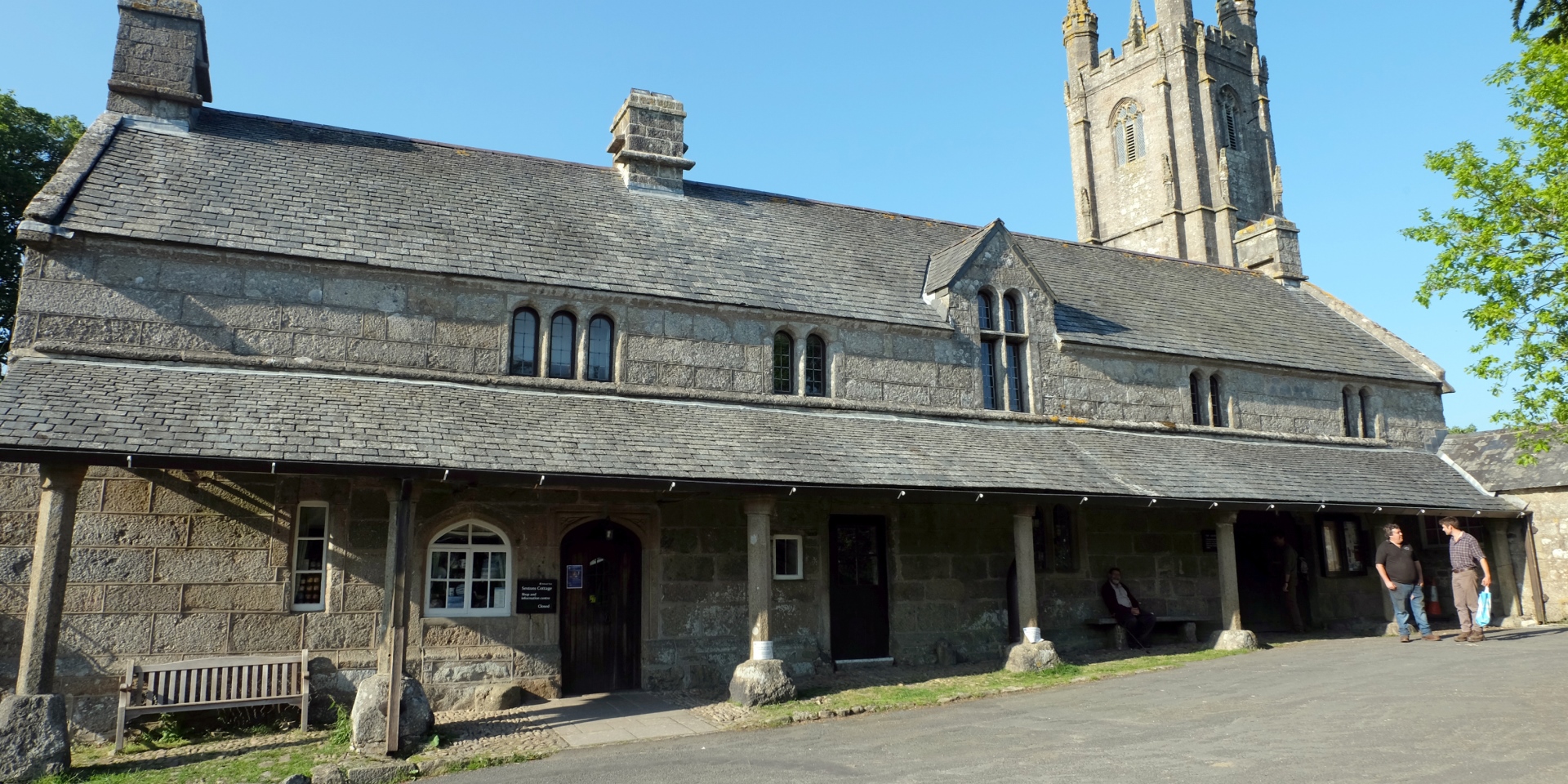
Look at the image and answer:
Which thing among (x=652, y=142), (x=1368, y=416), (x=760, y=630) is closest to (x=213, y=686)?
(x=760, y=630)

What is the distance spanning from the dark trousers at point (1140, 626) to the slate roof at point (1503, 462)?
7.98 m

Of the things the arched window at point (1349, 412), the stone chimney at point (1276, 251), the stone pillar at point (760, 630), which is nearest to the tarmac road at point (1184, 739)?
the stone pillar at point (760, 630)

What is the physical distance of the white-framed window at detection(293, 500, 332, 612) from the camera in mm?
11461

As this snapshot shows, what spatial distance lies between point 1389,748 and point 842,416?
331 inches

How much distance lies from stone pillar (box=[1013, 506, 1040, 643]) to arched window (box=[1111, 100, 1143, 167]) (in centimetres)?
3411

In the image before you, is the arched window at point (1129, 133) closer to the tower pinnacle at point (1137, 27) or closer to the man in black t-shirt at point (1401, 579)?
the tower pinnacle at point (1137, 27)

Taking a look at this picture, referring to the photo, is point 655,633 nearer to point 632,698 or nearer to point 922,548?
point 632,698

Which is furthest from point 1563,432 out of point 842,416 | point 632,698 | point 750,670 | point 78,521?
point 78,521

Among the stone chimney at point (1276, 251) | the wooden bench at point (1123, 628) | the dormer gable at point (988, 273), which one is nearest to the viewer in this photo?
the wooden bench at point (1123, 628)

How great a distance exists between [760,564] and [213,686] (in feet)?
19.6

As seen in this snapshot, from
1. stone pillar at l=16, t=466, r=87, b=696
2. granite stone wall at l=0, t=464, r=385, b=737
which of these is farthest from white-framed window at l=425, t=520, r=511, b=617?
stone pillar at l=16, t=466, r=87, b=696

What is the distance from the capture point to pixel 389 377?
41.4 feet

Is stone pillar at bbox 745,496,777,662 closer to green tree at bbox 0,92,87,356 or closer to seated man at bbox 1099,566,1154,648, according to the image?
seated man at bbox 1099,566,1154,648

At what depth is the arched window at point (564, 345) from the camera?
13820mm
